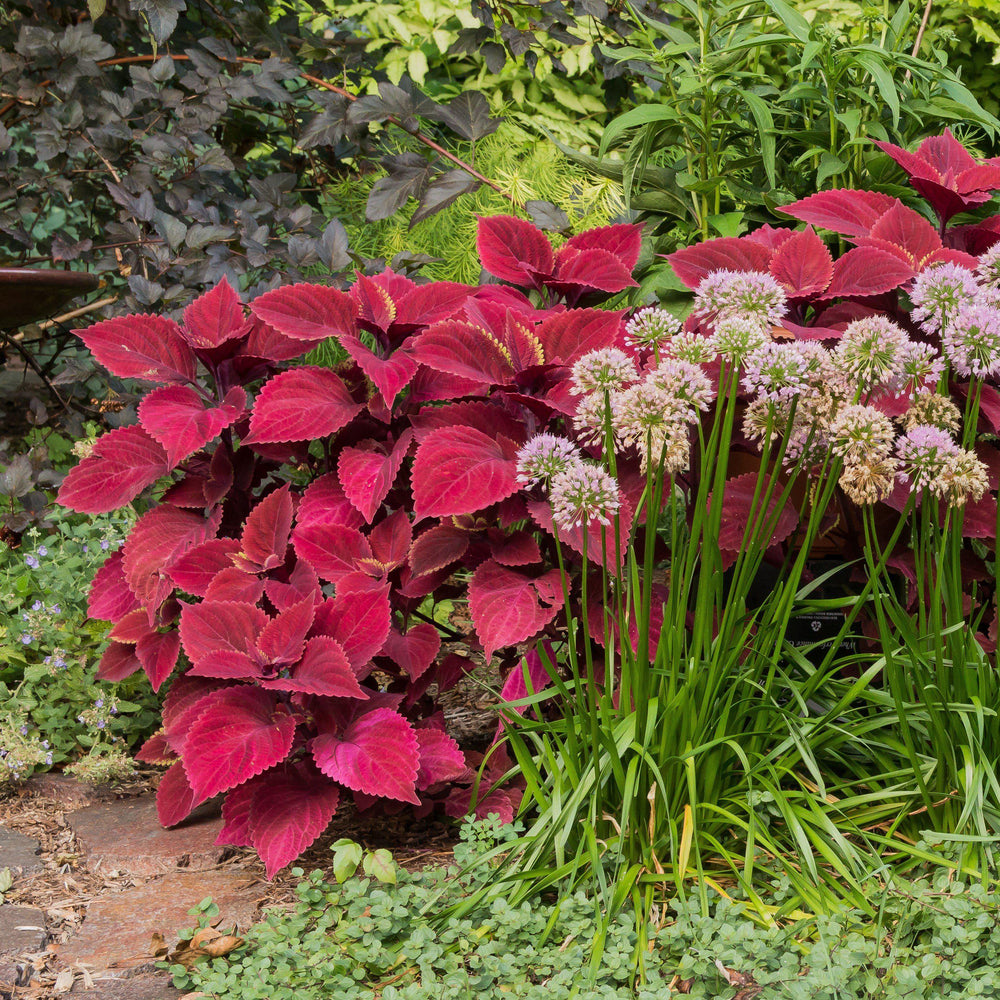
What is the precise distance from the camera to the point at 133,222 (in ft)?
10.2

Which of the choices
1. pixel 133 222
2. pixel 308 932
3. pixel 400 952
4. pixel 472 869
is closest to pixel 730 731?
pixel 472 869

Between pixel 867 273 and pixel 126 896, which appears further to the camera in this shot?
pixel 867 273

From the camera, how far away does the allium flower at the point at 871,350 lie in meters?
1.42

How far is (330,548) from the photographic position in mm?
1899

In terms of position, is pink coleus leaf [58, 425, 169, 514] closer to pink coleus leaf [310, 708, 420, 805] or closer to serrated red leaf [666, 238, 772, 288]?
pink coleus leaf [310, 708, 420, 805]

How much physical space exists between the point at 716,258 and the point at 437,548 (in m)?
0.78

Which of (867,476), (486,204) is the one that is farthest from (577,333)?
(486,204)

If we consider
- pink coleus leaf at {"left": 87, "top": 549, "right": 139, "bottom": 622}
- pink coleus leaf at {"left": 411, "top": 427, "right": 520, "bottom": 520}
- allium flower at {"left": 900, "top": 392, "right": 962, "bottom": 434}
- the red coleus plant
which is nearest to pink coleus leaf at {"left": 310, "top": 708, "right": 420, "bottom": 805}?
the red coleus plant

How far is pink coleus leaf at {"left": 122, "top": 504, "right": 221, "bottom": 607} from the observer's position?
195cm

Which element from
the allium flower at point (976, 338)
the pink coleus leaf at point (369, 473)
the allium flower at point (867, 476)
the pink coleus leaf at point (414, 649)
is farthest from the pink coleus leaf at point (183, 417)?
the allium flower at point (976, 338)

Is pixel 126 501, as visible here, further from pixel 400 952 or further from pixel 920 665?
pixel 920 665

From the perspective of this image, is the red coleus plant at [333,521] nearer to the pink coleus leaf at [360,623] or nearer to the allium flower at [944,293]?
the pink coleus leaf at [360,623]

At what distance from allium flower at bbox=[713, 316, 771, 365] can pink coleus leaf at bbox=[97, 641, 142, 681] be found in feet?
4.64

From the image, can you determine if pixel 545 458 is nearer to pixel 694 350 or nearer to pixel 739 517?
pixel 694 350
